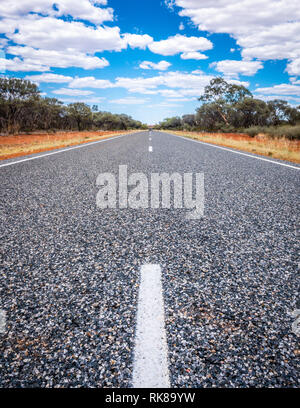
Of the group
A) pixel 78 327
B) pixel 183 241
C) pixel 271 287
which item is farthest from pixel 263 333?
pixel 183 241

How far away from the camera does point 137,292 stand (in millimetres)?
1581

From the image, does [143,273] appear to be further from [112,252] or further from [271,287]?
[271,287]

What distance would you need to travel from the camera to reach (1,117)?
3831 centimetres

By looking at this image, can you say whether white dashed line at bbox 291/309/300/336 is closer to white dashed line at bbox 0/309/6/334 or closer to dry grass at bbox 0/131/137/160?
white dashed line at bbox 0/309/6/334

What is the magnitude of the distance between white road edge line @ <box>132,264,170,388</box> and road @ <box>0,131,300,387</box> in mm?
28

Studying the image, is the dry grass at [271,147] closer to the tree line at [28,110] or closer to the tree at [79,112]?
the tree line at [28,110]

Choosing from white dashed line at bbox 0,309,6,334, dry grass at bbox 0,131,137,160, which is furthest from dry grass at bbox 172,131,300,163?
dry grass at bbox 0,131,137,160

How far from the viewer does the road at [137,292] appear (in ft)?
3.61

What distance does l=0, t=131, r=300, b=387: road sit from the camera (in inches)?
43.3

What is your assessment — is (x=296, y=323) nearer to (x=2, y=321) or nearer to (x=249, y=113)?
(x=2, y=321)

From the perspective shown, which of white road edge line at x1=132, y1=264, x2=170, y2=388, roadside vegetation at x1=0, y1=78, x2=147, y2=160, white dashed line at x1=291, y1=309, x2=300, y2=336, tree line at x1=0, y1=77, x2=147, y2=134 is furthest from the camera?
tree line at x1=0, y1=77, x2=147, y2=134

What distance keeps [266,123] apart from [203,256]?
49.4m

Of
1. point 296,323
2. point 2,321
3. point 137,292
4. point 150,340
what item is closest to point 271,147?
point 296,323

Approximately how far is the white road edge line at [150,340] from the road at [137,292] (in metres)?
0.03
